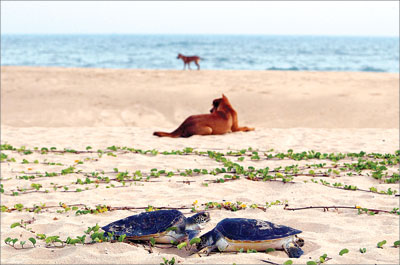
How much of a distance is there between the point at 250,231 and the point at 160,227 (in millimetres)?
791

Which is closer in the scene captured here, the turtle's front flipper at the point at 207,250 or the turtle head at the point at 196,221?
the turtle's front flipper at the point at 207,250

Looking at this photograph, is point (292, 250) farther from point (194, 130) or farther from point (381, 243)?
point (194, 130)

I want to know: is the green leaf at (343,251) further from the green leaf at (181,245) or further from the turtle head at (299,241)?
the green leaf at (181,245)

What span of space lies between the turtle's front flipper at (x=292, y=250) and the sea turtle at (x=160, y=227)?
0.82m

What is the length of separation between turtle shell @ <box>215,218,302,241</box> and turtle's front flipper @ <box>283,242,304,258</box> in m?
0.11

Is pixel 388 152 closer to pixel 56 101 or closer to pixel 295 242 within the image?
pixel 295 242

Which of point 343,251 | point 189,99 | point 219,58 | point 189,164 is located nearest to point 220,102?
point 189,164

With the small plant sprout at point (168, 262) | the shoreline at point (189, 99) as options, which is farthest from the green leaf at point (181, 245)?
the shoreline at point (189, 99)

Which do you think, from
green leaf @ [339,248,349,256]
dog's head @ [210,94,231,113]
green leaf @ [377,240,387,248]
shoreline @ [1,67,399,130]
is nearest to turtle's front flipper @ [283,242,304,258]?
green leaf @ [339,248,349,256]

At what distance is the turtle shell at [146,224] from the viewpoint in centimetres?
415

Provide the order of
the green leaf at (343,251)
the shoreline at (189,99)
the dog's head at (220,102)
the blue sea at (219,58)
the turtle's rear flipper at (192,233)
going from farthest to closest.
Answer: the blue sea at (219,58)
the shoreline at (189,99)
the dog's head at (220,102)
the turtle's rear flipper at (192,233)
the green leaf at (343,251)

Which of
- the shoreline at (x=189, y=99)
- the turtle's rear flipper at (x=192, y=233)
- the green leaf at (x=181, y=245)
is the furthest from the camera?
the shoreline at (x=189, y=99)

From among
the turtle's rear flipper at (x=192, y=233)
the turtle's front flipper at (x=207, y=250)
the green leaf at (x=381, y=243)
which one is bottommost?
the green leaf at (x=381, y=243)

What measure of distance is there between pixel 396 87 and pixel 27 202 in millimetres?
15885
